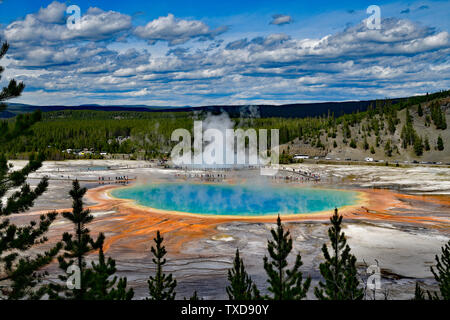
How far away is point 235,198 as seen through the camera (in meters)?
49.8

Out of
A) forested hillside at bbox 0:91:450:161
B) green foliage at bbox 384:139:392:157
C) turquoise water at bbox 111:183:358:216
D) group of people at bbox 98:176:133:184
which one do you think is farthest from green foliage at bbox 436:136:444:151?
group of people at bbox 98:176:133:184

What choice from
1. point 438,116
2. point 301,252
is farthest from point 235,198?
point 438,116

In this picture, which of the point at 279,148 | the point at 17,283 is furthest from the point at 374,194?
the point at 279,148

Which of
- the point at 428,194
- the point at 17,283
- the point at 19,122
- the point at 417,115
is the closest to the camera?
the point at 19,122

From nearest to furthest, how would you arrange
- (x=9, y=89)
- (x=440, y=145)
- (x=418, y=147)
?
(x=9, y=89) → (x=440, y=145) → (x=418, y=147)

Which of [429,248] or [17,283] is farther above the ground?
[17,283]

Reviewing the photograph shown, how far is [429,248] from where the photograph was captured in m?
26.5

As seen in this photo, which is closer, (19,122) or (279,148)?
(19,122)

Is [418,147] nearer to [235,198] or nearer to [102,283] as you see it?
[235,198]

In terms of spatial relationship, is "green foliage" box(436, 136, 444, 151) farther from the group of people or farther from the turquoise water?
the group of people

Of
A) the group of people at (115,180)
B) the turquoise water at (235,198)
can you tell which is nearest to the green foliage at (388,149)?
the turquoise water at (235,198)
